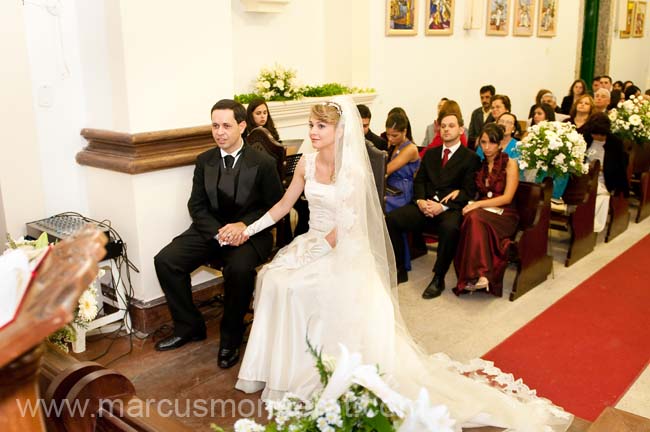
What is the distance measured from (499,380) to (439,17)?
649cm

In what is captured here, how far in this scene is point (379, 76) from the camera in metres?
8.27

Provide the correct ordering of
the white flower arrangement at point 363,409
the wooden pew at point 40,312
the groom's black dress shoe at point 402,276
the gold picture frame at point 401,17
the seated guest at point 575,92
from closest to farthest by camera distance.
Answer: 1. the wooden pew at point 40,312
2. the white flower arrangement at point 363,409
3. the groom's black dress shoe at point 402,276
4. the gold picture frame at point 401,17
5. the seated guest at point 575,92

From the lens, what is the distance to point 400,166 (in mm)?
5707

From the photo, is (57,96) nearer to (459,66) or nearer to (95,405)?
(95,405)

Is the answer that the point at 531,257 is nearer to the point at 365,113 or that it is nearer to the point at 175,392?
the point at 365,113

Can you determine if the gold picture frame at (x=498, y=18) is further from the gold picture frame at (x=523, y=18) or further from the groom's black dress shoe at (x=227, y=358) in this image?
the groom's black dress shoe at (x=227, y=358)

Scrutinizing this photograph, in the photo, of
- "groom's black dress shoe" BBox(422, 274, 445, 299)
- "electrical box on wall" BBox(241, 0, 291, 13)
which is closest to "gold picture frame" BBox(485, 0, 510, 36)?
"electrical box on wall" BBox(241, 0, 291, 13)

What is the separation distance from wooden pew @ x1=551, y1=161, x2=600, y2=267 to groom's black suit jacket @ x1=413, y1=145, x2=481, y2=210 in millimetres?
1140

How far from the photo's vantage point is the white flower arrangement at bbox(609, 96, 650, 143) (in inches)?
274

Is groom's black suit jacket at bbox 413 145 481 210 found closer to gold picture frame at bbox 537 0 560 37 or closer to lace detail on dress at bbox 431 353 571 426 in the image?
lace detail on dress at bbox 431 353 571 426

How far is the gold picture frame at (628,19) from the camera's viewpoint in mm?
14578

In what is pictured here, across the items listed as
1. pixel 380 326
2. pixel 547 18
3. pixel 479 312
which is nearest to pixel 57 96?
pixel 380 326

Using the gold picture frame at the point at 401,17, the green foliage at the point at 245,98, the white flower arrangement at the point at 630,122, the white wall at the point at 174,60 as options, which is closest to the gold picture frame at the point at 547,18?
the gold picture frame at the point at 401,17

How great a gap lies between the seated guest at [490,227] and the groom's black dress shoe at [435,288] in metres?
0.13
